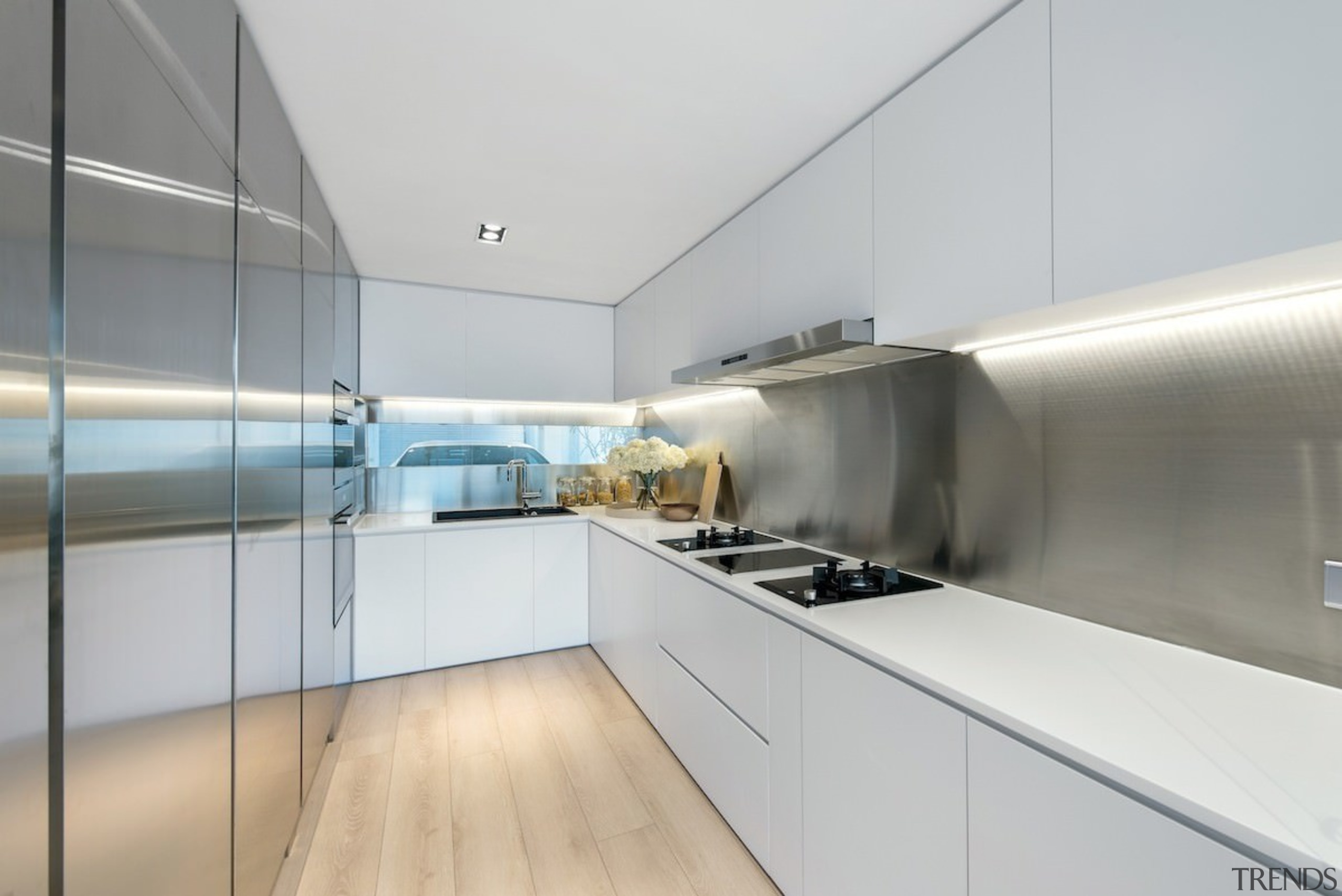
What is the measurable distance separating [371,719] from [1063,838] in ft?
9.57

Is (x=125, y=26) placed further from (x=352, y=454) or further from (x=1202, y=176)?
(x=352, y=454)

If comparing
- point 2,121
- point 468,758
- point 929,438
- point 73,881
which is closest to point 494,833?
point 468,758

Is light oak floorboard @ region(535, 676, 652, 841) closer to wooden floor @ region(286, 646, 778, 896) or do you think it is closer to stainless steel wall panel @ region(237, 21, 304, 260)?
wooden floor @ region(286, 646, 778, 896)

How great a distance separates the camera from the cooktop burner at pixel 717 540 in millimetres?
2434

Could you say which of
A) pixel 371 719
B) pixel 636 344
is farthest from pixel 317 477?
pixel 636 344

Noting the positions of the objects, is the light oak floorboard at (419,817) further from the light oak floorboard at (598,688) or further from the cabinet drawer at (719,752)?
the cabinet drawer at (719,752)

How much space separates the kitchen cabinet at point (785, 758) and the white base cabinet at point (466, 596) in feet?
7.14

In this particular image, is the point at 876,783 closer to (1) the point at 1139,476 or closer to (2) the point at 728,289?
(1) the point at 1139,476

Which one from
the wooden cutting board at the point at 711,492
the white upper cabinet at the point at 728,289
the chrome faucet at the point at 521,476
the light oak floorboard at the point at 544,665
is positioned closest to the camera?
the white upper cabinet at the point at 728,289

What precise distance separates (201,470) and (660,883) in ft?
5.59

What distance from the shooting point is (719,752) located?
197cm

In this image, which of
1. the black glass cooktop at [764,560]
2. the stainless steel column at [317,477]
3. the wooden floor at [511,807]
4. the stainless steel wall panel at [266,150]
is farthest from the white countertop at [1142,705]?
the stainless steel wall panel at [266,150]

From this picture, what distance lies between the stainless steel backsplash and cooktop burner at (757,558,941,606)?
152mm

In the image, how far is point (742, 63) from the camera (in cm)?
152
